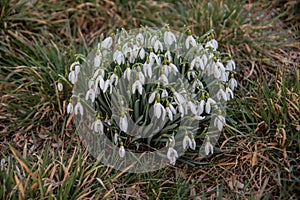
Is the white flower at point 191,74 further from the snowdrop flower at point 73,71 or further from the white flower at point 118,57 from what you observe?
the snowdrop flower at point 73,71

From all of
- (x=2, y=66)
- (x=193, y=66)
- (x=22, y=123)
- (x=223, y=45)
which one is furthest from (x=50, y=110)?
(x=223, y=45)

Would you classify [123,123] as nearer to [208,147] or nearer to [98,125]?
[98,125]

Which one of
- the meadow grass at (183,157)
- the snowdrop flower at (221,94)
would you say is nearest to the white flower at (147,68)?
the snowdrop flower at (221,94)

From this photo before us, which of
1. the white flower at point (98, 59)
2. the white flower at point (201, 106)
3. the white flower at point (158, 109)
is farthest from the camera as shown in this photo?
the white flower at point (98, 59)

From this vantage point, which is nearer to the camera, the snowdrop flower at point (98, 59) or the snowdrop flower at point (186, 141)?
the snowdrop flower at point (186, 141)

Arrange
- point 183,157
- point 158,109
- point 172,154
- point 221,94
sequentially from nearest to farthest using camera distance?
point 158,109, point 172,154, point 221,94, point 183,157

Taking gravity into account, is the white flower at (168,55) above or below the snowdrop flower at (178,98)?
above

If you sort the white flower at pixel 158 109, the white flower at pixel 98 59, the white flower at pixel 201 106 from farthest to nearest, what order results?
the white flower at pixel 98 59
the white flower at pixel 201 106
the white flower at pixel 158 109

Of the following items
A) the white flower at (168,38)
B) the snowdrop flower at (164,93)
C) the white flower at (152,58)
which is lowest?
the snowdrop flower at (164,93)

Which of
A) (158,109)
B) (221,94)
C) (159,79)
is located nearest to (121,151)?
(158,109)
